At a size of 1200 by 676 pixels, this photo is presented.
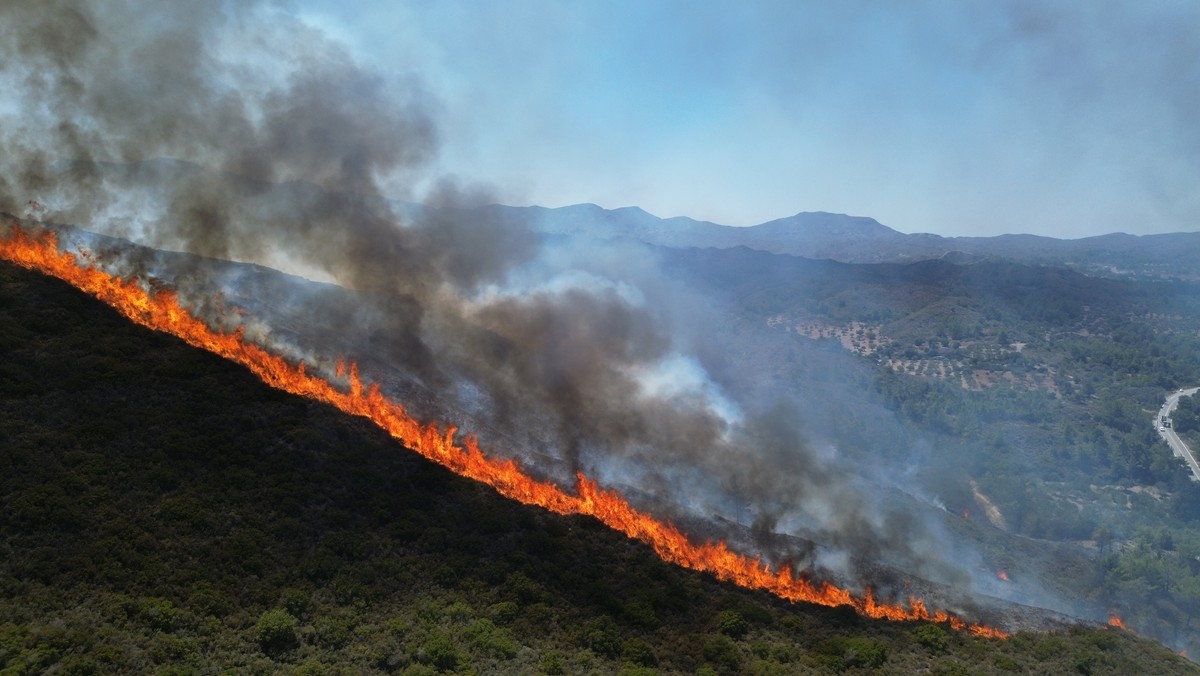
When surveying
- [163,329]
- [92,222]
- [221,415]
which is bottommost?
[221,415]

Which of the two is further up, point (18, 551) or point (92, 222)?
point (92, 222)

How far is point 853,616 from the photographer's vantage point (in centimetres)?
3891

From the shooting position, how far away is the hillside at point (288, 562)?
26.8 meters

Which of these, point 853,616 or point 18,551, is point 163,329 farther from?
point 853,616

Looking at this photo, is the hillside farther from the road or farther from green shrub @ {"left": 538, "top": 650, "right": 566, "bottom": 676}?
the road

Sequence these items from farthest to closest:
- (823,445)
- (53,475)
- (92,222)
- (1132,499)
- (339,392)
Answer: (1132,499) → (823,445) → (92,222) → (339,392) → (53,475)

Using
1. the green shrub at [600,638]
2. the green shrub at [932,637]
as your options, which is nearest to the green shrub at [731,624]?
the green shrub at [600,638]

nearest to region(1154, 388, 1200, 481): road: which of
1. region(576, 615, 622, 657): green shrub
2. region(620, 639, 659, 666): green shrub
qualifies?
region(620, 639, 659, 666): green shrub

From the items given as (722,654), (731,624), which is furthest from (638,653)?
(731,624)

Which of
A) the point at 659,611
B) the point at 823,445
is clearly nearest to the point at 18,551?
the point at 659,611

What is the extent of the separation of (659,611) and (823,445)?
63207 millimetres

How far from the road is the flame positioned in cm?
11108

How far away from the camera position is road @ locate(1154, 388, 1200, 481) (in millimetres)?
120062

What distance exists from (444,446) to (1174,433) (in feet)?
486
